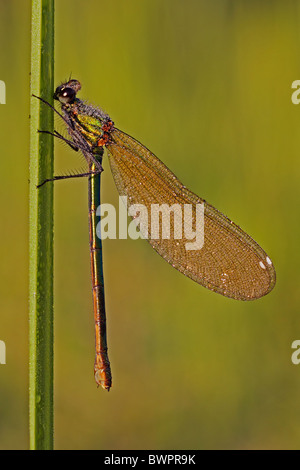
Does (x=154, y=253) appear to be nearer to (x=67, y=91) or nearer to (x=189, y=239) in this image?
(x=189, y=239)

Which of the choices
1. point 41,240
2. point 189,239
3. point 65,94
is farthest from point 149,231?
point 41,240

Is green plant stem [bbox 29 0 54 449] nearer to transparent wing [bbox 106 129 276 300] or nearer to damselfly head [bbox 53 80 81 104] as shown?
damselfly head [bbox 53 80 81 104]

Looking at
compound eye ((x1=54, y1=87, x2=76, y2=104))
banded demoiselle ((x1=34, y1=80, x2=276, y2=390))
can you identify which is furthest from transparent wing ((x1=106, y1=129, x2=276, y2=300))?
compound eye ((x1=54, y1=87, x2=76, y2=104))

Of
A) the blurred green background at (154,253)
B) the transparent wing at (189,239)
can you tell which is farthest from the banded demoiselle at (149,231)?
the blurred green background at (154,253)

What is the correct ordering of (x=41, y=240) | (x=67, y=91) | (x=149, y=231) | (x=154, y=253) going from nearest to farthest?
(x=41, y=240), (x=67, y=91), (x=149, y=231), (x=154, y=253)

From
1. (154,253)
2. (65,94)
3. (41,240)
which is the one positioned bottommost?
(41,240)

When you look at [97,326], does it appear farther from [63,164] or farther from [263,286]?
[63,164]

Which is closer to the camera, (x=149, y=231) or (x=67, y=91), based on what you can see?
(x=67, y=91)
